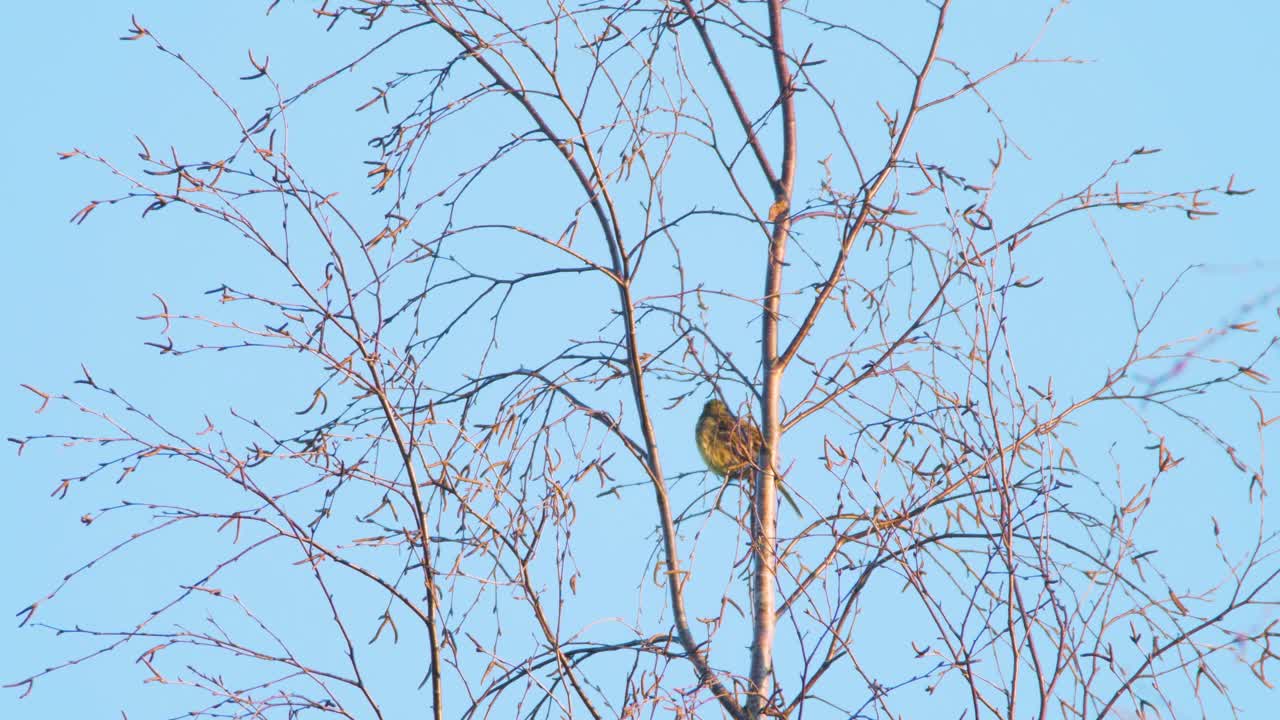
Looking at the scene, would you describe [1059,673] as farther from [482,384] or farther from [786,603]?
[482,384]

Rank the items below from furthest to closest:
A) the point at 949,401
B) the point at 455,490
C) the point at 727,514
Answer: the point at 727,514 → the point at 949,401 → the point at 455,490

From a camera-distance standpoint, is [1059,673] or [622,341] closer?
[1059,673]

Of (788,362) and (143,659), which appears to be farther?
(788,362)

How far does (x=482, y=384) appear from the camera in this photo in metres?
4.25

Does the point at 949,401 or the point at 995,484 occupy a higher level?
the point at 949,401

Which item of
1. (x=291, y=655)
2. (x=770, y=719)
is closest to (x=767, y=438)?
(x=770, y=719)

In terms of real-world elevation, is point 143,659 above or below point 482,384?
below

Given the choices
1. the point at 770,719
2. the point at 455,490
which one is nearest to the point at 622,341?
the point at 455,490

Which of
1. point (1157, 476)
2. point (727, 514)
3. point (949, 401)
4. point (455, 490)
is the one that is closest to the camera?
point (1157, 476)

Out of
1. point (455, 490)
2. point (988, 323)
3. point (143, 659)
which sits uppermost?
point (988, 323)

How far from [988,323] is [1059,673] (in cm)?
90

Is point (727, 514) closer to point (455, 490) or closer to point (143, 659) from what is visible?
point (455, 490)

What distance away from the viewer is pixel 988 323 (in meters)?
3.36

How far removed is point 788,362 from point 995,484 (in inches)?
42.5
